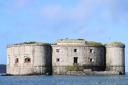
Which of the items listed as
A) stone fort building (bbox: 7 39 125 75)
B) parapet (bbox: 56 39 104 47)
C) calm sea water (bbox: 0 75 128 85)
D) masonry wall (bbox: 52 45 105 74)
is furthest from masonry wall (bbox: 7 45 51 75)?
calm sea water (bbox: 0 75 128 85)

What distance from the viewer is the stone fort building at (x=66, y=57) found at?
11794 cm

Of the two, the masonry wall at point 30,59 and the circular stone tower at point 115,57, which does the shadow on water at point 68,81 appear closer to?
the masonry wall at point 30,59

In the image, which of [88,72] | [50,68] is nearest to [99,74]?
[88,72]

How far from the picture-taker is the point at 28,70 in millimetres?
118938

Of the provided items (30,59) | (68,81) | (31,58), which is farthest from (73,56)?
(68,81)

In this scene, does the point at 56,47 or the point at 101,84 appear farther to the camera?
the point at 56,47

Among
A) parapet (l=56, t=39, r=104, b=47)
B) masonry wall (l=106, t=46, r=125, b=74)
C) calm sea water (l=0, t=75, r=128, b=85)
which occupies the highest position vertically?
parapet (l=56, t=39, r=104, b=47)

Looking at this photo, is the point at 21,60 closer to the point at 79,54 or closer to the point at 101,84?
the point at 79,54

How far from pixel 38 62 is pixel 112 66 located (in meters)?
13.7

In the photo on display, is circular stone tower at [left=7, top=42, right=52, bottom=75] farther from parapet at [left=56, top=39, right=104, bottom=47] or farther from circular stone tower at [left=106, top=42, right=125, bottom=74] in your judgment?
circular stone tower at [left=106, top=42, right=125, bottom=74]

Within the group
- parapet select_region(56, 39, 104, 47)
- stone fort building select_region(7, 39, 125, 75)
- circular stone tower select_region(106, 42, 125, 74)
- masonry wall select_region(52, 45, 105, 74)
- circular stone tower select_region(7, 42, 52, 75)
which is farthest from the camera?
circular stone tower select_region(106, 42, 125, 74)

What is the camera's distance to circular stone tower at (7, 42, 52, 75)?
118m

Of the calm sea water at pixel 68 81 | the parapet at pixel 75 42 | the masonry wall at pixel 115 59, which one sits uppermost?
the parapet at pixel 75 42

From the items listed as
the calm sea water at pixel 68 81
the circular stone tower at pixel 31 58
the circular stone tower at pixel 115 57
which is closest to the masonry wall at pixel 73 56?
the circular stone tower at pixel 31 58
